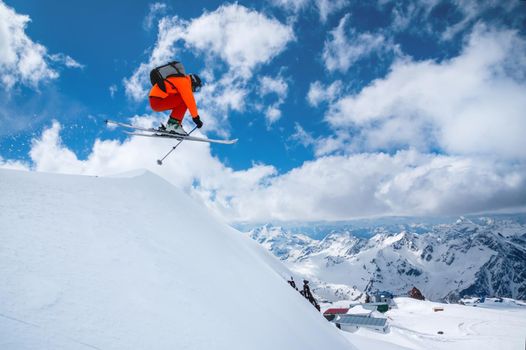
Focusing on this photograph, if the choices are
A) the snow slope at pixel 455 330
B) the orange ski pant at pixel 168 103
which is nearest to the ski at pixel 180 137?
the orange ski pant at pixel 168 103

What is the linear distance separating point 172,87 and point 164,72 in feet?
1.38

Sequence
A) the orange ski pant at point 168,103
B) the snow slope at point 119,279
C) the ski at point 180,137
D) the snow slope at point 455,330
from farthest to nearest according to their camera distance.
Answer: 1. the snow slope at point 455,330
2. the ski at point 180,137
3. the orange ski pant at point 168,103
4. the snow slope at point 119,279

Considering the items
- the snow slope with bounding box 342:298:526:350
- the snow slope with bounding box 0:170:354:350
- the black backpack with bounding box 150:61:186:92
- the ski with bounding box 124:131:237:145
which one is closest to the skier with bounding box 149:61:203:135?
the black backpack with bounding box 150:61:186:92

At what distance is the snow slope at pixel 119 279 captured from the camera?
10.0ft

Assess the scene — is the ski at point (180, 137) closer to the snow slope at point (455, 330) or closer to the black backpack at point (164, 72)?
the black backpack at point (164, 72)

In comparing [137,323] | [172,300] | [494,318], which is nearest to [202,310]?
[172,300]

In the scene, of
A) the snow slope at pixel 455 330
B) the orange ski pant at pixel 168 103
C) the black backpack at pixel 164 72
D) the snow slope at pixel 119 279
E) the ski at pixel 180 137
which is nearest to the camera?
the snow slope at pixel 119 279

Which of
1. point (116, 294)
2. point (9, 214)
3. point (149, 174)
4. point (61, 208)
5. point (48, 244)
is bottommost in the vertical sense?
point (116, 294)

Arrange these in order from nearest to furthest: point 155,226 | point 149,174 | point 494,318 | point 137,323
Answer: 1. point 137,323
2. point 155,226
3. point 149,174
4. point 494,318

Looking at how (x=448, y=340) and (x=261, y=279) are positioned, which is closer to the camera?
(x=261, y=279)

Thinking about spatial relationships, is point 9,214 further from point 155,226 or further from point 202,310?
point 202,310

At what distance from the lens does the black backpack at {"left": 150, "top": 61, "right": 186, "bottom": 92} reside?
7809 millimetres

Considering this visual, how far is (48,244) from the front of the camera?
154 inches

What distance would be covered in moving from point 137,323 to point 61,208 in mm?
2656
